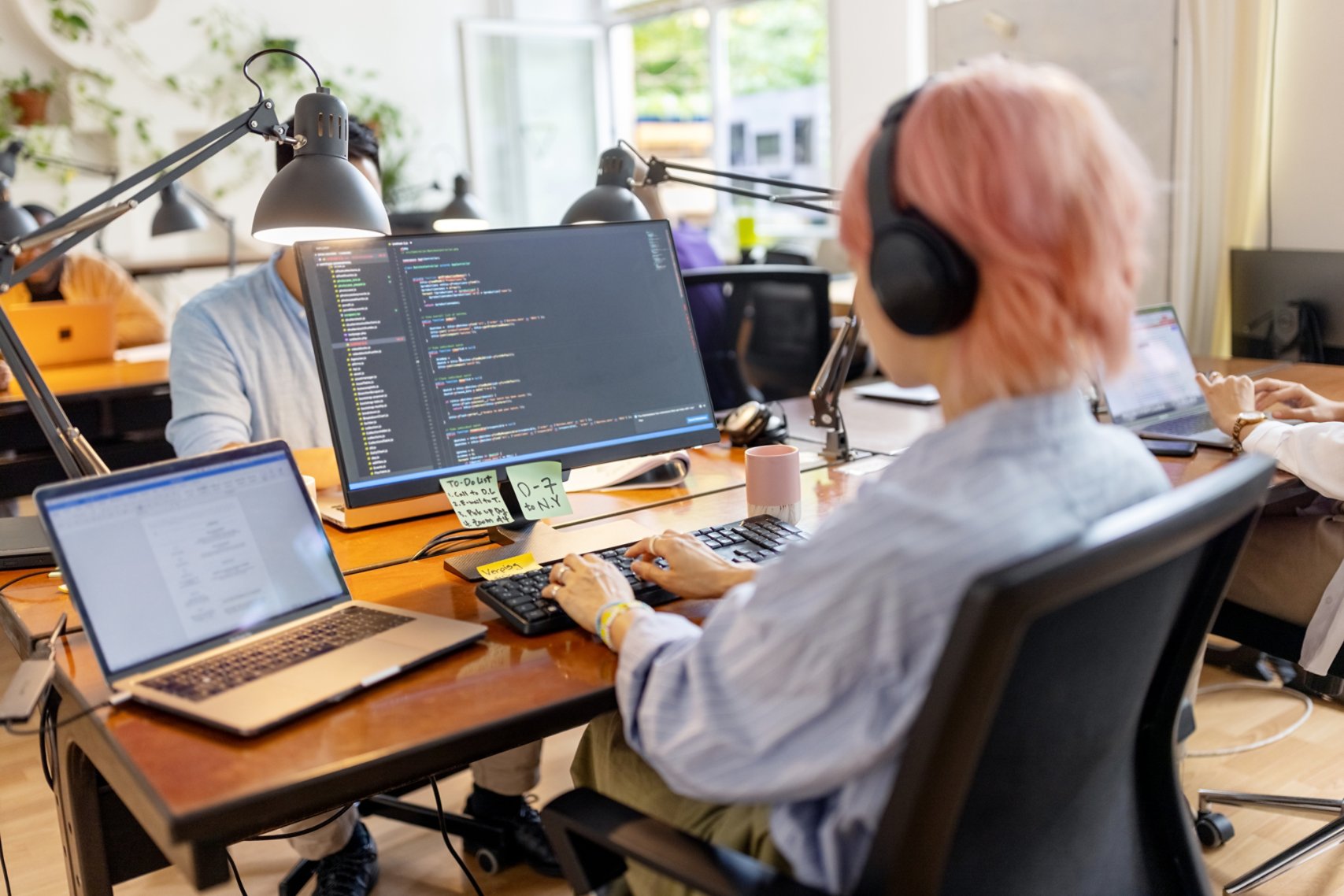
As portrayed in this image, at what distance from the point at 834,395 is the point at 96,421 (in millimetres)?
1922

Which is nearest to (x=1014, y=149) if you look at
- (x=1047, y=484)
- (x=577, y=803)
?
(x=1047, y=484)

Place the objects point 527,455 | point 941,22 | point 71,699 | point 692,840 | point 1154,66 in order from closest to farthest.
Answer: point 692,840
point 71,699
point 527,455
point 1154,66
point 941,22

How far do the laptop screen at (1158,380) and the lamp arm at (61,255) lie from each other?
1.45 m

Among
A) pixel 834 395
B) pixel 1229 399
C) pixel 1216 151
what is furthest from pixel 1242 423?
pixel 1216 151

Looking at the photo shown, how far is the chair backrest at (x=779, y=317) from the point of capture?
10.3 ft

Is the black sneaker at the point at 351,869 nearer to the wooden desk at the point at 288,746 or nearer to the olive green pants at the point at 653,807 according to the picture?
the wooden desk at the point at 288,746

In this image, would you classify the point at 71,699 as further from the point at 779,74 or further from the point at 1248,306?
the point at 779,74

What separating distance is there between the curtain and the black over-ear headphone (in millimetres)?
2944

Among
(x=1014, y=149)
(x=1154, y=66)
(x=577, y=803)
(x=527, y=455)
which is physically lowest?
(x=577, y=803)

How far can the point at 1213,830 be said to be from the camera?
200cm

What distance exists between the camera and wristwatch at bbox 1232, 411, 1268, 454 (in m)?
1.80

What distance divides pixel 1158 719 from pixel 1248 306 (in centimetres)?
224

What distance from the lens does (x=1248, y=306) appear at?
2.91m

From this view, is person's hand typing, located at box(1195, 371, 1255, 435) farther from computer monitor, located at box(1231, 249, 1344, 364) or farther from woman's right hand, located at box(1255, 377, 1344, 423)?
computer monitor, located at box(1231, 249, 1344, 364)
